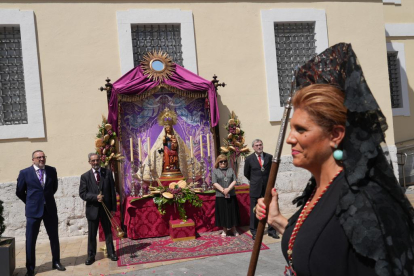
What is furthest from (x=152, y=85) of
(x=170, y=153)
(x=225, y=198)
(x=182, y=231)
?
(x=182, y=231)

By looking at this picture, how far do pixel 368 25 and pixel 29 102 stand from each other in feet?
28.9

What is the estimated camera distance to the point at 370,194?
5.34 feet

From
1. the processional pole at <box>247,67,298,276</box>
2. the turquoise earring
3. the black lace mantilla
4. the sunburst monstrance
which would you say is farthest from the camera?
the sunburst monstrance

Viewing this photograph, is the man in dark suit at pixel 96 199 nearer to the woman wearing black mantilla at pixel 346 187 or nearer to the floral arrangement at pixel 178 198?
the floral arrangement at pixel 178 198

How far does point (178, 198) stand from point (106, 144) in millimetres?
1921

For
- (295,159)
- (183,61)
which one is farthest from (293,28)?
(295,159)

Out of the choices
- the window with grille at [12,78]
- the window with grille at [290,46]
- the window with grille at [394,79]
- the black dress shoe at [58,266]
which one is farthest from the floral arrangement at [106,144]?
the window with grille at [394,79]

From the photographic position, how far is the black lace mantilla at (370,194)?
1.55 m

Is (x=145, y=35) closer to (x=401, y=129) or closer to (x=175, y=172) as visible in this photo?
(x=175, y=172)

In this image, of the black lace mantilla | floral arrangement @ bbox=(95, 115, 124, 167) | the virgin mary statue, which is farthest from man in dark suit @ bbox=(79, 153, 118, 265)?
the black lace mantilla

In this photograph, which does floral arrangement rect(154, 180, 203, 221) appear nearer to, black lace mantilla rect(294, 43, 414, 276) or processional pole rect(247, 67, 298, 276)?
processional pole rect(247, 67, 298, 276)

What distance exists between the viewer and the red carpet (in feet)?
22.8

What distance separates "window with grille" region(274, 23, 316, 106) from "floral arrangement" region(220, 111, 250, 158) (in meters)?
1.76

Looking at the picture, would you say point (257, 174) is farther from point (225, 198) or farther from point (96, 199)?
point (96, 199)
